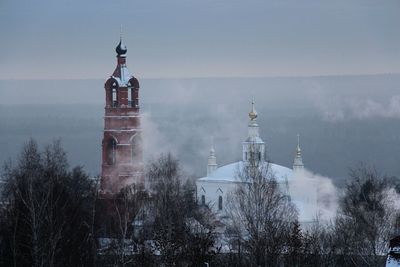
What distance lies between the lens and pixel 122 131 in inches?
1578

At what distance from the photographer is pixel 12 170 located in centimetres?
3328

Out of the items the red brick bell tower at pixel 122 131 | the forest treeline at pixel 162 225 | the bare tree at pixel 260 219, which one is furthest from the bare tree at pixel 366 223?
the red brick bell tower at pixel 122 131

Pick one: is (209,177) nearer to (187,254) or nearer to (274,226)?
(274,226)

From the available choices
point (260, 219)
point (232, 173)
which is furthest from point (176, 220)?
point (232, 173)

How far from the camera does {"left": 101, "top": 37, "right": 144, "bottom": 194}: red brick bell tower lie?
131 ft

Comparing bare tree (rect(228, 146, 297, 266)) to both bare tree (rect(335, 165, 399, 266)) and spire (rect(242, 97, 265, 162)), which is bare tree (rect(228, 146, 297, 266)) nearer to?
bare tree (rect(335, 165, 399, 266))

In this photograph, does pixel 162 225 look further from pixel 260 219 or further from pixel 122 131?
pixel 122 131

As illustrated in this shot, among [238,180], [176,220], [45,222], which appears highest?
[238,180]

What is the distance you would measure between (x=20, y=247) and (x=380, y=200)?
9.30 m

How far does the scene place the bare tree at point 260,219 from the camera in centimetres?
2566

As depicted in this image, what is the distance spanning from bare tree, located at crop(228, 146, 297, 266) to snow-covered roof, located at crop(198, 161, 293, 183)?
622 cm

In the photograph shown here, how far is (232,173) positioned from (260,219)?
57.7ft

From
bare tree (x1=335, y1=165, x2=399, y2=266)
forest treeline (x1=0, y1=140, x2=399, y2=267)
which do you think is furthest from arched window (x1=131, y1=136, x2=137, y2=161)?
bare tree (x1=335, y1=165, x2=399, y2=266)

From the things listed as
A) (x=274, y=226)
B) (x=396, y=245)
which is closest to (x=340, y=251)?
(x=274, y=226)
